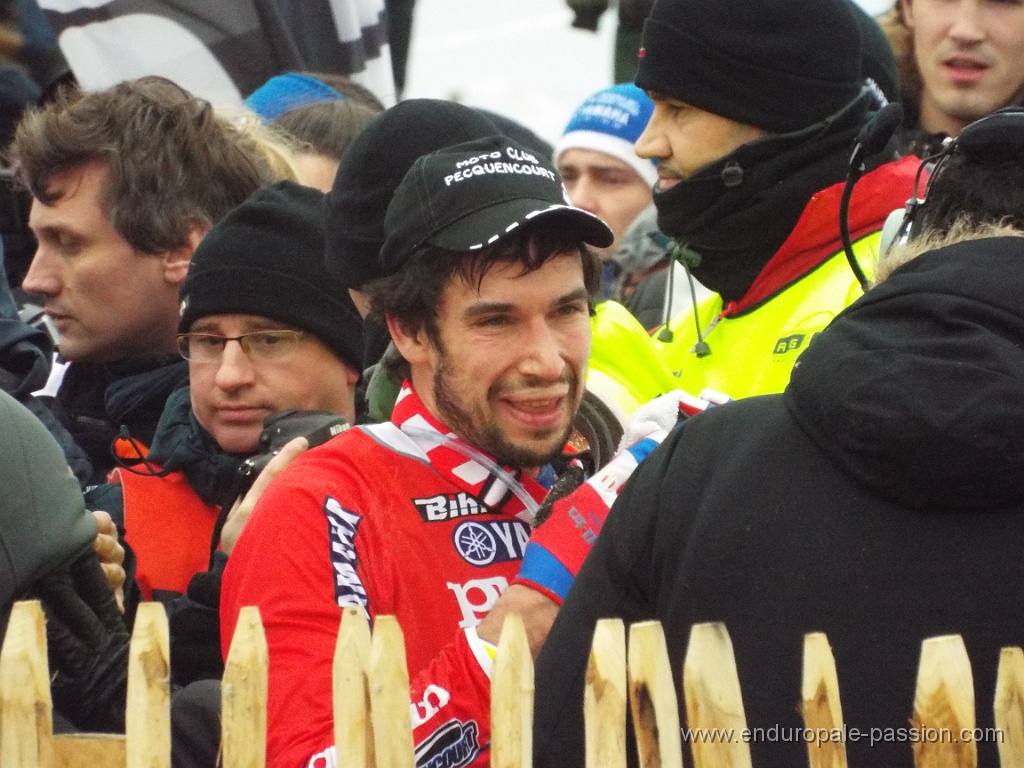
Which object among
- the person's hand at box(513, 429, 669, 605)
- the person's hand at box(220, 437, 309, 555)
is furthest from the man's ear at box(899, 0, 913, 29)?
the person's hand at box(513, 429, 669, 605)

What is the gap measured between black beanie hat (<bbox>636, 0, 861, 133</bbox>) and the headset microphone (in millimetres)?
180

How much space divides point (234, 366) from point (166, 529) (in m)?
0.39

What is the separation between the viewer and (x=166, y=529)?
11.9 feet

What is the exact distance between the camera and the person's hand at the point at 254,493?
3.21 m

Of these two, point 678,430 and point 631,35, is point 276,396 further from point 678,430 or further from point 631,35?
point 631,35

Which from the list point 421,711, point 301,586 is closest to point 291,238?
point 301,586

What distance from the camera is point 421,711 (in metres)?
2.49

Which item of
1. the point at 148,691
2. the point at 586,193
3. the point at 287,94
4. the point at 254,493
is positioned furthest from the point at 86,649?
the point at 586,193

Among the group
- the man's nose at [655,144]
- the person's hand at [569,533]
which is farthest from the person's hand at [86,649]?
the man's nose at [655,144]

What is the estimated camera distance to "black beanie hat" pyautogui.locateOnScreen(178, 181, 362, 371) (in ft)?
12.3

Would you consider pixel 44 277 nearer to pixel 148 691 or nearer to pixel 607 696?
pixel 148 691

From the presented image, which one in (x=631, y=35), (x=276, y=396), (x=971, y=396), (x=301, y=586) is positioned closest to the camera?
(x=971, y=396)

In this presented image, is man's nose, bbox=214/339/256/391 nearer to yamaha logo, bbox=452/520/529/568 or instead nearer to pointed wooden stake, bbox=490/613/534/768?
yamaha logo, bbox=452/520/529/568

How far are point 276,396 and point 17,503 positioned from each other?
1.25m
